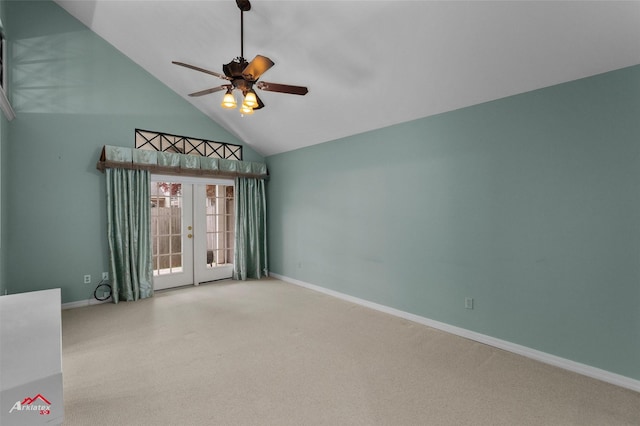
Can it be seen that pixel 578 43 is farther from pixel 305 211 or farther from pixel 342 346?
pixel 305 211

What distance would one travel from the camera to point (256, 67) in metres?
2.38

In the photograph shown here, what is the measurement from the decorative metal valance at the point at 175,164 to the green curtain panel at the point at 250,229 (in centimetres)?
24

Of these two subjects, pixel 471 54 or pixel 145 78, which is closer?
pixel 471 54

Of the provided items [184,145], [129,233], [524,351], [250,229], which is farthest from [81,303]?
[524,351]

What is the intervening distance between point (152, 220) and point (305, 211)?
8.23 ft

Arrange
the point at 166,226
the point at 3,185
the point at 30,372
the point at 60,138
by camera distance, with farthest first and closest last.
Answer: the point at 166,226 → the point at 60,138 → the point at 3,185 → the point at 30,372

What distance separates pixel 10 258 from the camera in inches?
147

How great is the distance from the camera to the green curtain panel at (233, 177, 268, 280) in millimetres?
5578

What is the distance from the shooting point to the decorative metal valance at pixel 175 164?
4176 millimetres

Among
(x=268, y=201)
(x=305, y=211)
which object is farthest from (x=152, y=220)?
(x=305, y=211)

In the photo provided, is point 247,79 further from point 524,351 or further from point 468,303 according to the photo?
point 524,351

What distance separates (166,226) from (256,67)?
362 centimetres

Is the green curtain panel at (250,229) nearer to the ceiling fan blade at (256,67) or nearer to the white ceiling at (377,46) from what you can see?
the white ceiling at (377,46)

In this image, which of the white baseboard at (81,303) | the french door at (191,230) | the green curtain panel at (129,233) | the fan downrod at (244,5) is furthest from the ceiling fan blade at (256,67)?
the white baseboard at (81,303)
